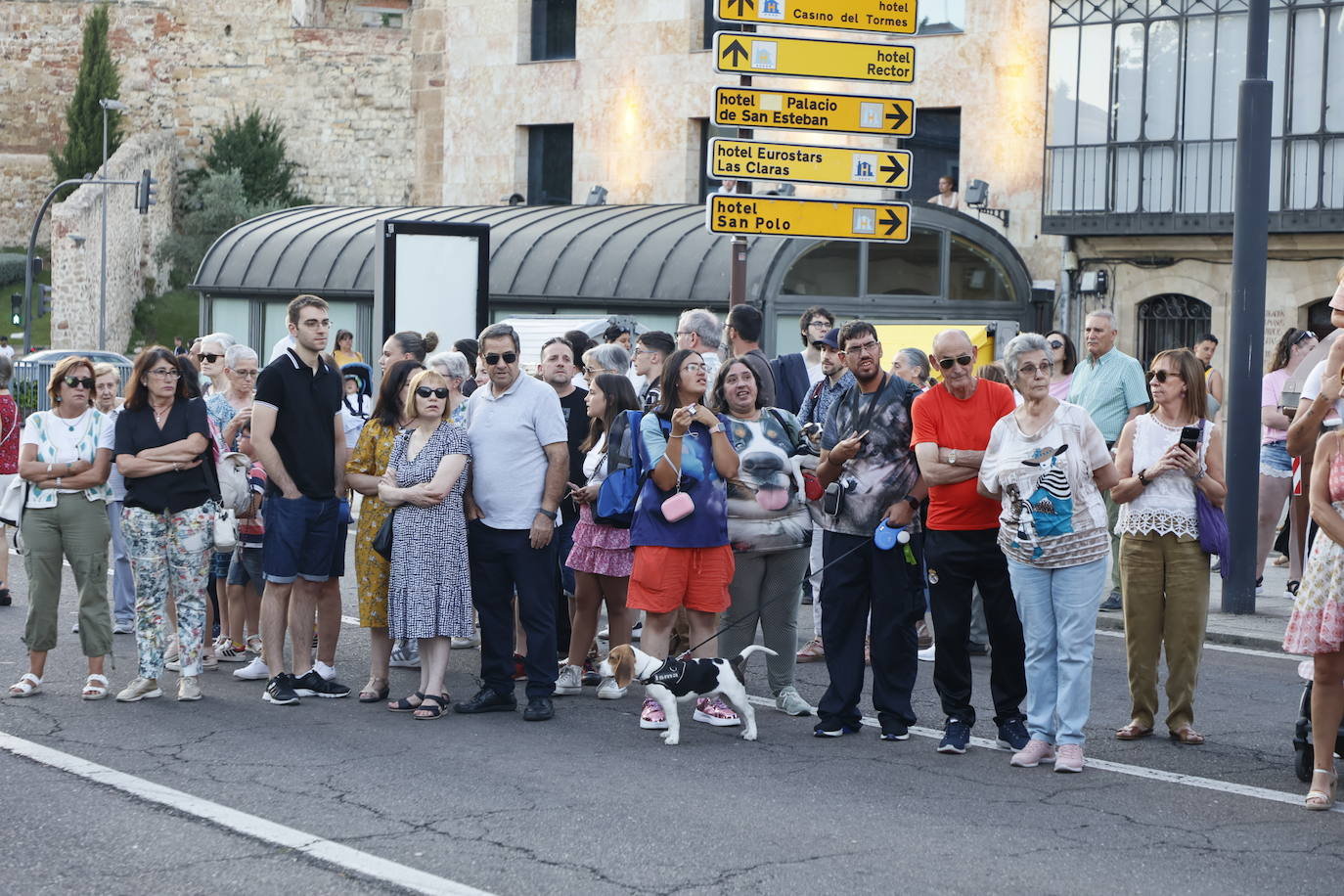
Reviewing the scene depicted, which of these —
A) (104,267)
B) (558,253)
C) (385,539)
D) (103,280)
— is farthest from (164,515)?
(103,280)

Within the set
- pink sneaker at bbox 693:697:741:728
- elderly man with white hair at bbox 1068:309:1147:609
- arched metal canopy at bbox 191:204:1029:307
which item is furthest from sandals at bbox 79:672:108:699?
arched metal canopy at bbox 191:204:1029:307

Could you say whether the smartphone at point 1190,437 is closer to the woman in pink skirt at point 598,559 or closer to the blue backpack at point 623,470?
the blue backpack at point 623,470

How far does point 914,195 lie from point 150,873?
24139 mm

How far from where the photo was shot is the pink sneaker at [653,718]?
27.5 feet

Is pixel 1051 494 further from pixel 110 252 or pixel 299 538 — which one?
pixel 110 252

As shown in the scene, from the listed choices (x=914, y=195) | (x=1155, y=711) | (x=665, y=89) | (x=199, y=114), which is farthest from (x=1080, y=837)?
(x=199, y=114)

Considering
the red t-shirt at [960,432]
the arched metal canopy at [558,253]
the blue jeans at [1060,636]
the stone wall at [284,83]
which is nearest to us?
the blue jeans at [1060,636]

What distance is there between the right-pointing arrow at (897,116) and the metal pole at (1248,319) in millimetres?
2773

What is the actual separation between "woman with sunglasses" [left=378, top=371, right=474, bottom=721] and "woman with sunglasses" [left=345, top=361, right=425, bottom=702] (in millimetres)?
178

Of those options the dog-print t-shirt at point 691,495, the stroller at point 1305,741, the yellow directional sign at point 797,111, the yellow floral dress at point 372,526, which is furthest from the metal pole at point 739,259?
the stroller at point 1305,741

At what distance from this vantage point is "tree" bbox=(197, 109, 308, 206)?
179ft

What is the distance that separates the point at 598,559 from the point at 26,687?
9.71 feet

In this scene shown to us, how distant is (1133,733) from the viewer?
27.0ft

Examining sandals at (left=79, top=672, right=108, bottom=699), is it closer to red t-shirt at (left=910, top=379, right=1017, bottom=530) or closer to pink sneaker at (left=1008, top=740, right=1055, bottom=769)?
red t-shirt at (left=910, top=379, right=1017, bottom=530)
